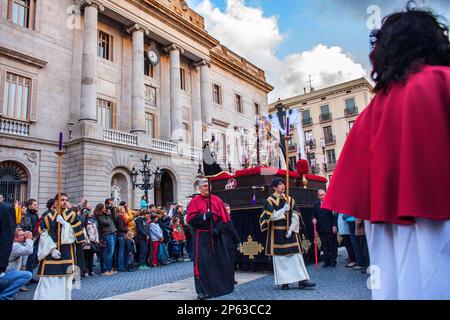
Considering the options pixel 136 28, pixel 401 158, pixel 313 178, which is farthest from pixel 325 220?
pixel 136 28

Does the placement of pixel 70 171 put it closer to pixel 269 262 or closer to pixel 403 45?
pixel 269 262

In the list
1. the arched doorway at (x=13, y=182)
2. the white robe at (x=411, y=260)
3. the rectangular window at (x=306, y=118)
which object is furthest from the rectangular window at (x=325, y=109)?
the white robe at (x=411, y=260)

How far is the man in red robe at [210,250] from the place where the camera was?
607cm

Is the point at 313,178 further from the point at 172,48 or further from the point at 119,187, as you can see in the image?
the point at 172,48

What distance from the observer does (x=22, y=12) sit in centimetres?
1902

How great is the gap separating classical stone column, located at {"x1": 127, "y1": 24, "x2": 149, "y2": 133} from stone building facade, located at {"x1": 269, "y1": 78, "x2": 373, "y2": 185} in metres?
21.1

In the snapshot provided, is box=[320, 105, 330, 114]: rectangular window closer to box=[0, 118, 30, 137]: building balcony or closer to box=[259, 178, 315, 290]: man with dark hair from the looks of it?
box=[0, 118, 30, 137]: building balcony

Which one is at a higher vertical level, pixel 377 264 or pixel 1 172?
pixel 1 172

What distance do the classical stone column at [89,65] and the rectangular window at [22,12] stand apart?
283 centimetres

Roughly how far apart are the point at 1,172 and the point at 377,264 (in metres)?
19.4

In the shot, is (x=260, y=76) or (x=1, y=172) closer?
(x=1, y=172)

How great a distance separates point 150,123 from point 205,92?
5991 mm

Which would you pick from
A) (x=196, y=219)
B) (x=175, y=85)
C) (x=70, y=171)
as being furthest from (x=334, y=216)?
(x=175, y=85)
